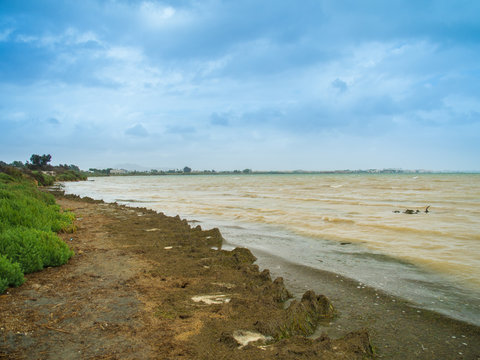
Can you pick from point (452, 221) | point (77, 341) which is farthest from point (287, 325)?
point (452, 221)

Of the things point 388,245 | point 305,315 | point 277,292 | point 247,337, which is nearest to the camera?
point 247,337

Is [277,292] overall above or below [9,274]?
below

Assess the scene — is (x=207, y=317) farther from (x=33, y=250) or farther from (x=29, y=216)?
(x=29, y=216)

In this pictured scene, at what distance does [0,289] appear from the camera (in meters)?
4.52

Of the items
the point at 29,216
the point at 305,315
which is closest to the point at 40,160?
the point at 29,216

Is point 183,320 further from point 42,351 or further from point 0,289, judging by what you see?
point 0,289

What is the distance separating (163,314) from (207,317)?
0.60 m

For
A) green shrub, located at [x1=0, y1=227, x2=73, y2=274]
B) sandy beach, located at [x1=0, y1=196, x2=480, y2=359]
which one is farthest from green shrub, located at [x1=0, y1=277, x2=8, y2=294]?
green shrub, located at [x1=0, y1=227, x2=73, y2=274]

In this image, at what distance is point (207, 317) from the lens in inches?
157

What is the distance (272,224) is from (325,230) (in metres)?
2.44

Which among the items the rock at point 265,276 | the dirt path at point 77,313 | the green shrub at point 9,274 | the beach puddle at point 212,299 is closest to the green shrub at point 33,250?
the dirt path at point 77,313

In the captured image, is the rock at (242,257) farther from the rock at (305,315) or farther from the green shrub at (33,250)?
the green shrub at (33,250)

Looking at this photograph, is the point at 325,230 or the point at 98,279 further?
the point at 325,230

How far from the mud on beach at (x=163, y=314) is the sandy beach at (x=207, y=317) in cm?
1
